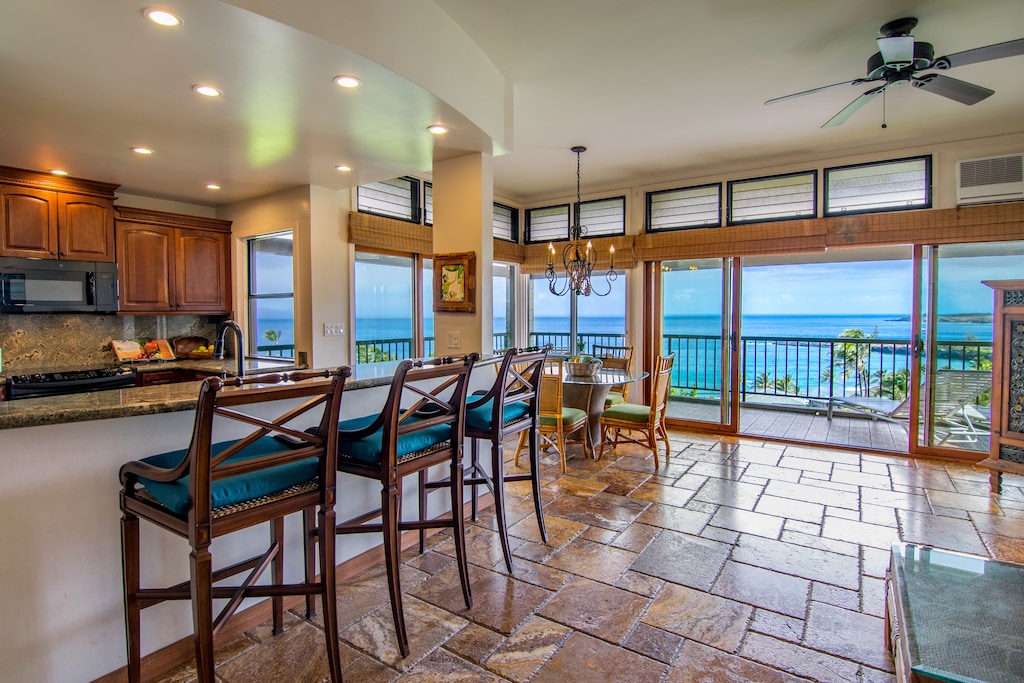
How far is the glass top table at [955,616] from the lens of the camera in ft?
4.56

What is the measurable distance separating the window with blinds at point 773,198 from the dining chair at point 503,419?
357 centimetres

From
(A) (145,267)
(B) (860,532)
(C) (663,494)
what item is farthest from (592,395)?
(A) (145,267)

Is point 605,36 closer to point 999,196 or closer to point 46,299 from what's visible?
point 999,196

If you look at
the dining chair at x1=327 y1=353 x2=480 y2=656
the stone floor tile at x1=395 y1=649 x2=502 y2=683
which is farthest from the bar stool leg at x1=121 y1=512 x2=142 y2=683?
the stone floor tile at x1=395 y1=649 x2=502 y2=683

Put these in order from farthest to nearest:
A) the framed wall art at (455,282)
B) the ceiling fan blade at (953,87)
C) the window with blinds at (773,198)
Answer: the window with blinds at (773,198) < the framed wall art at (455,282) < the ceiling fan blade at (953,87)

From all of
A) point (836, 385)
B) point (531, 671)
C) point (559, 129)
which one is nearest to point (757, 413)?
point (836, 385)

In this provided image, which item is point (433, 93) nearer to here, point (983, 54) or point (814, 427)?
point (983, 54)

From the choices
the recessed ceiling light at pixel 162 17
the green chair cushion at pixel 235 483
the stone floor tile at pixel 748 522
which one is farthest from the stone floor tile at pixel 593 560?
the recessed ceiling light at pixel 162 17

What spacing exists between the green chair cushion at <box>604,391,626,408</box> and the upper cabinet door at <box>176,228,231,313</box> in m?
3.79

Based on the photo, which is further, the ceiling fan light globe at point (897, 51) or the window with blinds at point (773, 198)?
the window with blinds at point (773, 198)

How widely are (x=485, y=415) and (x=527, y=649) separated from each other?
3.37ft

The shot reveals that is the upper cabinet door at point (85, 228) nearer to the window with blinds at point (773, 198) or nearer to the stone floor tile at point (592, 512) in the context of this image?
the stone floor tile at point (592, 512)

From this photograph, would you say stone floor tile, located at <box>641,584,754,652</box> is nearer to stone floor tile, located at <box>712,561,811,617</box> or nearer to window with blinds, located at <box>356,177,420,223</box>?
stone floor tile, located at <box>712,561,811,617</box>

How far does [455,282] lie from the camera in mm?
3459
